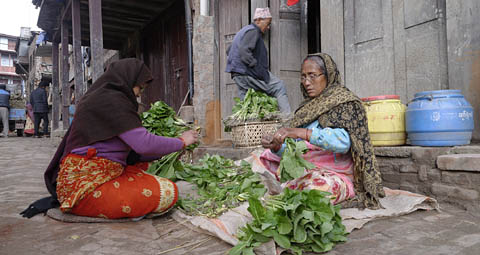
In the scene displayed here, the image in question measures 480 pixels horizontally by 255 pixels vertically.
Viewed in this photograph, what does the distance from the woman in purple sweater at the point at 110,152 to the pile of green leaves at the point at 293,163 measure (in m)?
0.73

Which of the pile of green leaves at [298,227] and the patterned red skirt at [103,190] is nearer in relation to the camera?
the pile of green leaves at [298,227]

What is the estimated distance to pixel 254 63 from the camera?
177 inches

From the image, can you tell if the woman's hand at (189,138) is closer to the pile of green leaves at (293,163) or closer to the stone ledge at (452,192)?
the pile of green leaves at (293,163)

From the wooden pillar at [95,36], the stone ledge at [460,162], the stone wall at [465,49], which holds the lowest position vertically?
the stone ledge at [460,162]

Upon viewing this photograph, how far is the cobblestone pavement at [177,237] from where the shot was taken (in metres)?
1.76

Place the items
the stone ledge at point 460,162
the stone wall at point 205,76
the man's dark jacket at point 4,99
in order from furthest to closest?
the man's dark jacket at point 4,99, the stone wall at point 205,76, the stone ledge at point 460,162

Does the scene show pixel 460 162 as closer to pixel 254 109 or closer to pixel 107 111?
pixel 254 109

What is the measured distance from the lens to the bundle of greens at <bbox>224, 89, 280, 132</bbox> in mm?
4141

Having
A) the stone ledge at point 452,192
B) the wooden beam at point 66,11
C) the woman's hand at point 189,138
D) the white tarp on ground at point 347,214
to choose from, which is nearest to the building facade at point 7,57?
the wooden beam at point 66,11

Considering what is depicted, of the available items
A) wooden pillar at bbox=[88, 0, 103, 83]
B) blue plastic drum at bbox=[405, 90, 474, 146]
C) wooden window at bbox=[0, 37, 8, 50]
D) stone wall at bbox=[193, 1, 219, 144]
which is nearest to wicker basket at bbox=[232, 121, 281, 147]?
stone wall at bbox=[193, 1, 219, 144]

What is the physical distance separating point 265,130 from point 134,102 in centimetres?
212

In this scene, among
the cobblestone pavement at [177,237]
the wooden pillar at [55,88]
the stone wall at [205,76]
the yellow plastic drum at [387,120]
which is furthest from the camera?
the wooden pillar at [55,88]

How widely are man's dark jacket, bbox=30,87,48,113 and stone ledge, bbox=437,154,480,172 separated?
12.2 m

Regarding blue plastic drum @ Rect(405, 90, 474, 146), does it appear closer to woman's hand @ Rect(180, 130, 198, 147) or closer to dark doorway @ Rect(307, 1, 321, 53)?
woman's hand @ Rect(180, 130, 198, 147)
